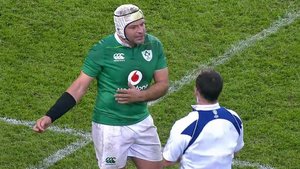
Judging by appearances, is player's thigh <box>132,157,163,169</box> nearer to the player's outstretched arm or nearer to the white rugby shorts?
the white rugby shorts

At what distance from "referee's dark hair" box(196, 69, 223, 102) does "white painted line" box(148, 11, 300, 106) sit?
Result: 399 cm

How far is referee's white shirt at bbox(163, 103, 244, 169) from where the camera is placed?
21.0 feet

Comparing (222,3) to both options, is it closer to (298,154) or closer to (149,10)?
(149,10)

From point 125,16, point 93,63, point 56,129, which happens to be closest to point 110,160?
point 93,63

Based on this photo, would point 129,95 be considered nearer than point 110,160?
Yes

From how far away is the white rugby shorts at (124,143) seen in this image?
7617 mm

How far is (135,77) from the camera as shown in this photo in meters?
7.58

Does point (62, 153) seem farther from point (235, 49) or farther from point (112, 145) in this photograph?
point (235, 49)

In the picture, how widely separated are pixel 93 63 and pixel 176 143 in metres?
1.44

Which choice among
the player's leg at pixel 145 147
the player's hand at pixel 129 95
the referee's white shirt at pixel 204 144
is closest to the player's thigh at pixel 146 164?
the player's leg at pixel 145 147

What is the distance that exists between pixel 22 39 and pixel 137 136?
479 cm

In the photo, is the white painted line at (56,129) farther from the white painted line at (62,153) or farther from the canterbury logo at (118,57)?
the canterbury logo at (118,57)

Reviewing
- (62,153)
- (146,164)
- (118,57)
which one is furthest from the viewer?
(62,153)

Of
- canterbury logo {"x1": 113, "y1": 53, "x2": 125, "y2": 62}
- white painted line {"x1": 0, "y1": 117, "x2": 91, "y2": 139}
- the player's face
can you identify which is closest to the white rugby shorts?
canterbury logo {"x1": 113, "y1": 53, "x2": 125, "y2": 62}
